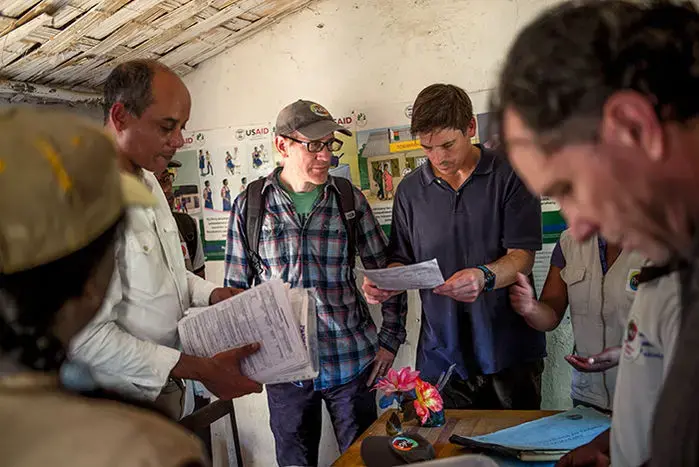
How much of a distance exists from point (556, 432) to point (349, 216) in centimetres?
103

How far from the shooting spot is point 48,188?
0.50 meters

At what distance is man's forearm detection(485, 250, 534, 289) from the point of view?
1.70 metres

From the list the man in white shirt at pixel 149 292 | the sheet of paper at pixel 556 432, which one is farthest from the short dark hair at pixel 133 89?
the sheet of paper at pixel 556 432

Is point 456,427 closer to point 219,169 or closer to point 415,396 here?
point 415,396

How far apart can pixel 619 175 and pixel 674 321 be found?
8.1 inches

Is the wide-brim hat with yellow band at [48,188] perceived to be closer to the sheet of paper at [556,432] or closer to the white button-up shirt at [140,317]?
the white button-up shirt at [140,317]

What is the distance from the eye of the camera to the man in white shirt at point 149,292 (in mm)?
1226

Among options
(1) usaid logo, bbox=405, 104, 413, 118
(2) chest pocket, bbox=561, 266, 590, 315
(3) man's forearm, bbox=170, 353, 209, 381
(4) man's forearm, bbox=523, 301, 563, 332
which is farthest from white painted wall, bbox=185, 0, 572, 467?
(3) man's forearm, bbox=170, 353, 209, 381

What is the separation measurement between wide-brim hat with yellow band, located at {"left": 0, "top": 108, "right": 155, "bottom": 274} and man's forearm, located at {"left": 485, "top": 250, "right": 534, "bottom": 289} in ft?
4.42

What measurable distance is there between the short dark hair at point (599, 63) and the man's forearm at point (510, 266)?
1.26 m

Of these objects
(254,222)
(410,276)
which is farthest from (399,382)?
(254,222)

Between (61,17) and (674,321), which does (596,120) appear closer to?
(674,321)

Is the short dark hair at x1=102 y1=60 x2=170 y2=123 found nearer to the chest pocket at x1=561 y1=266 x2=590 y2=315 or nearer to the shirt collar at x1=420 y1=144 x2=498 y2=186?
the shirt collar at x1=420 y1=144 x2=498 y2=186

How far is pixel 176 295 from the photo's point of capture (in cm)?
140
